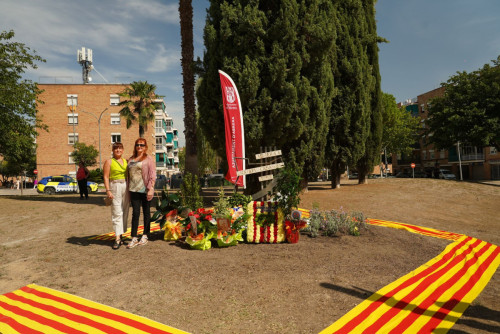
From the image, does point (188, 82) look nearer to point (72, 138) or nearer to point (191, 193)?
point (191, 193)

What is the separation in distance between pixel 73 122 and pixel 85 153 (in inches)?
308

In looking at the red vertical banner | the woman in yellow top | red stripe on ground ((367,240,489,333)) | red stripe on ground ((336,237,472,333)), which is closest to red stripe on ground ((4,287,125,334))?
the woman in yellow top

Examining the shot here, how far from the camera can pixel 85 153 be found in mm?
41750

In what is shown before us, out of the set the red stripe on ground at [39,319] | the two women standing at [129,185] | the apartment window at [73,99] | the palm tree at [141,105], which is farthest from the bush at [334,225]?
the apartment window at [73,99]

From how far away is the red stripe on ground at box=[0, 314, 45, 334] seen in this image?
302 cm

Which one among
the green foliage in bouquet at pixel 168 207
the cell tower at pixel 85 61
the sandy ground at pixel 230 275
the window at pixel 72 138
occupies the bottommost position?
the sandy ground at pixel 230 275

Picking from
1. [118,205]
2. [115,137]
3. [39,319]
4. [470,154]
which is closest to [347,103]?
[118,205]

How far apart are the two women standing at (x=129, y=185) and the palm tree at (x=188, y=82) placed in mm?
7279

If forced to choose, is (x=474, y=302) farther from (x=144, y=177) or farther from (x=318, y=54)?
(x=318, y=54)

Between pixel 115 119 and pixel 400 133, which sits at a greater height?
pixel 115 119

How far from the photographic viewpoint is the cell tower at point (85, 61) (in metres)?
64.1

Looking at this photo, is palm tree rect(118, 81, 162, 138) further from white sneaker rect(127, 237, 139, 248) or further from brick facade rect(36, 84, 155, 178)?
white sneaker rect(127, 237, 139, 248)

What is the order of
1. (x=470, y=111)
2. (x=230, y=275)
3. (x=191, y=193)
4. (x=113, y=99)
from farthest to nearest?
(x=113, y=99) → (x=470, y=111) → (x=191, y=193) → (x=230, y=275)

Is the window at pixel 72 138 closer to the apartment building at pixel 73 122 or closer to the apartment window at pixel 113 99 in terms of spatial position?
the apartment building at pixel 73 122
